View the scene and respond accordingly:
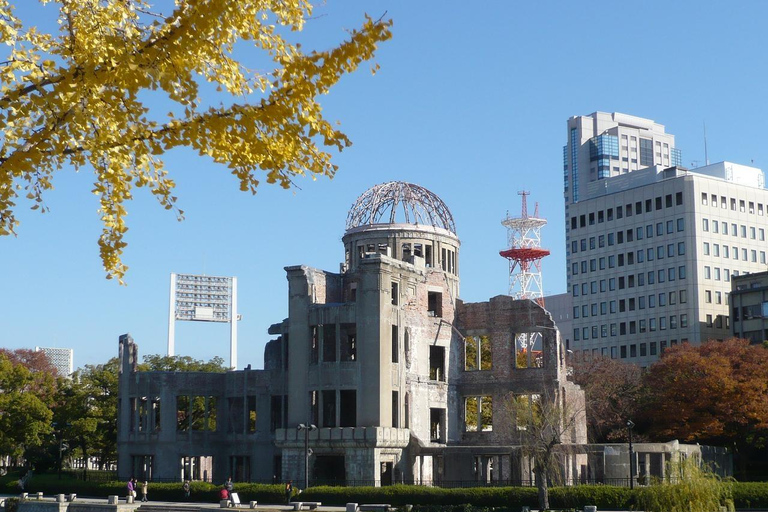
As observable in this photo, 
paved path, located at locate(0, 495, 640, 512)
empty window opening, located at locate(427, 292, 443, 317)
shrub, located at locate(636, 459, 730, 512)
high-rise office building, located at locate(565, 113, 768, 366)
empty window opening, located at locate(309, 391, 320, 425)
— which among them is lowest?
paved path, located at locate(0, 495, 640, 512)

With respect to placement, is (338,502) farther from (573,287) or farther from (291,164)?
(573,287)

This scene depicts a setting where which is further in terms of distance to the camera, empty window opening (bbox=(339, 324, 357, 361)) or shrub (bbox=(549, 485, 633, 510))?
empty window opening (bbox=(339, 324, 357, 361))

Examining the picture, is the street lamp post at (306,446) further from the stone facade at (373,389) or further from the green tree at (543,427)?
the green tree at (543,427)

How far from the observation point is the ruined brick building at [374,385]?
6072cm

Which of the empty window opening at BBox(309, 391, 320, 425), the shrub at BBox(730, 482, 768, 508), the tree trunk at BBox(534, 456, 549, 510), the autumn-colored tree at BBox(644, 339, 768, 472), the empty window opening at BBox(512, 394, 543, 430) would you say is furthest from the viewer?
the autumn-colored tree at BBox(644, 339, 768, 472)

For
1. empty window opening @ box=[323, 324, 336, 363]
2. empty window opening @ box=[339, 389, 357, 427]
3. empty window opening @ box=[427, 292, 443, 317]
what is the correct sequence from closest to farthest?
1. empty window opening @ box=[323, 324, 336, 363]
2. empty window opening @ box=[339, 389, 357, 427]
3. empty window opening @ box=[427, 292, 443, 317]

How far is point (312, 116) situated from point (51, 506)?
5028cm

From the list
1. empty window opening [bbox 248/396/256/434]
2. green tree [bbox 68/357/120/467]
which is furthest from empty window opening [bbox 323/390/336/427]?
green tree [bbox 68/357/120/467]

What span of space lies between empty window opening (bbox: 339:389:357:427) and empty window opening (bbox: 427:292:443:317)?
7.43m

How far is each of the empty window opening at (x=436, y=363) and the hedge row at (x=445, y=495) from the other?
15958 mm

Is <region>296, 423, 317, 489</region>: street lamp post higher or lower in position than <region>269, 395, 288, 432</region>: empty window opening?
lower

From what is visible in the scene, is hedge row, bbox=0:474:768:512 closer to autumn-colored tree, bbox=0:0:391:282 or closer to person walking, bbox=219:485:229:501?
person walking, bbox=219:485:229:501

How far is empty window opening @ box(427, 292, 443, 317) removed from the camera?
225ft

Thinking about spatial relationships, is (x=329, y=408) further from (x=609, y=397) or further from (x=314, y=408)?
(x=609, y=397)
